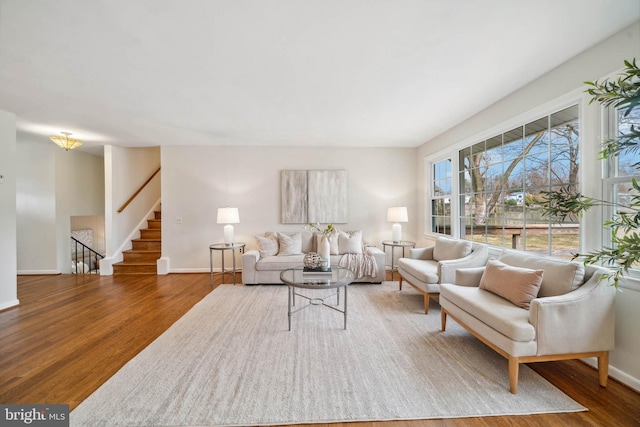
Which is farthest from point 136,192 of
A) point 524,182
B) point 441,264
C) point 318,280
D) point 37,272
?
point 524,182

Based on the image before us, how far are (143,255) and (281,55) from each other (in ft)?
16.2

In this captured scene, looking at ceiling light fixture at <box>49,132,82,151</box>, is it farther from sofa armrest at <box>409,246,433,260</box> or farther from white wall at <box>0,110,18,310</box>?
sofa armrest at <box>409,246,433,260</box>

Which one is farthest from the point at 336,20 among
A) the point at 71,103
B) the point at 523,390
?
the point at 71,103

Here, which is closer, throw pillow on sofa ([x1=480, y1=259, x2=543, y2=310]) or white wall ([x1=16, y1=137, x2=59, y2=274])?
throw pillow on sofa ([x1=480, y1=259, x2=543, y2=310])

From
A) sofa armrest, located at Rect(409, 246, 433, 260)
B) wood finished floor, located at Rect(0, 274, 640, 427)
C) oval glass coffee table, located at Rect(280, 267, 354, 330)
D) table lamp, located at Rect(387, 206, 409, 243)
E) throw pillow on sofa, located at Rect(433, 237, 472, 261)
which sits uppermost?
table lamp, located at Rect(387, 206, 409, 243)

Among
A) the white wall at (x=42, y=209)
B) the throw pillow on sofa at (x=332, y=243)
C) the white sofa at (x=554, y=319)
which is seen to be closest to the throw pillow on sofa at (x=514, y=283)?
the white sofa at (x=554, y=319)

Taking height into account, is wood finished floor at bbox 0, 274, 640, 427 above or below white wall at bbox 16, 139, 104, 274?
below

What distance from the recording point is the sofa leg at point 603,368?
1.72 metres

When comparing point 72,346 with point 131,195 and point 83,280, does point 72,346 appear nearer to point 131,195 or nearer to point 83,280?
point 83,280

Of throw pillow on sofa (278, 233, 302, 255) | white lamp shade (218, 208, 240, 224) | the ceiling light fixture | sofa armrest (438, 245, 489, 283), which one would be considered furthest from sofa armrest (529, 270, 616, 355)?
the ceiling light fixture

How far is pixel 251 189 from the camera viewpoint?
4922 millimetres

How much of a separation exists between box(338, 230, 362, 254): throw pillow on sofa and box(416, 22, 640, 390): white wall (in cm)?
277

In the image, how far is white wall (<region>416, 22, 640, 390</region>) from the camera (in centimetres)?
172

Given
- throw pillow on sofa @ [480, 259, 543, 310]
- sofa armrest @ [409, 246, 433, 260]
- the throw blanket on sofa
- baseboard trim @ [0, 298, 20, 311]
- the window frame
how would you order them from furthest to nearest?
the throw blanket on sofa → sofa armrest @ [409, 246, 433, 260] → baseboard trim @ [0, 298, 20, 311] → the window frame → throw pillow on sofa @ [480, 259, 543, 310]
